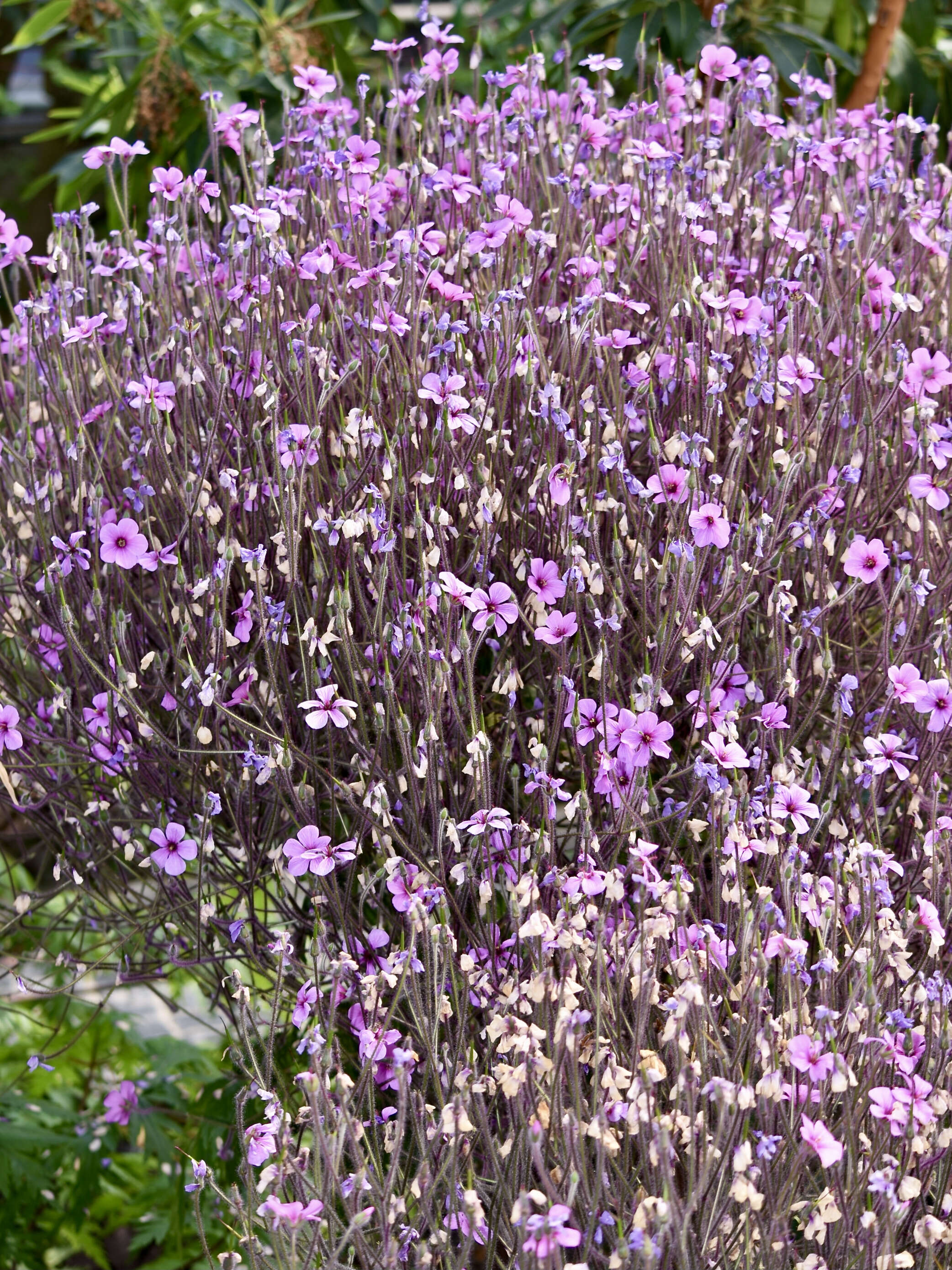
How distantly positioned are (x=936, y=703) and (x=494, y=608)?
68 cm

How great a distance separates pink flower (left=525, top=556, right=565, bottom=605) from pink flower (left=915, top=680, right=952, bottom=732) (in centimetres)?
56

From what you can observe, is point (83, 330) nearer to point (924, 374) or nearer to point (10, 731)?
point (10, 731)

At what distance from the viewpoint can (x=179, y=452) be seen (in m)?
2.30

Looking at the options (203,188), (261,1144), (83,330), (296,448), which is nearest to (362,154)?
(203,188)

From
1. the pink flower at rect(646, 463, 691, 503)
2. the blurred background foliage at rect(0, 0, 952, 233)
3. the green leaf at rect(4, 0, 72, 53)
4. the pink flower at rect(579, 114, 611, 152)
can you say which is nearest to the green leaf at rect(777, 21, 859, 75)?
the blurred background foliage at rect(0, 0, 952, 233)

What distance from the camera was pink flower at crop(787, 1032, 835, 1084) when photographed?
1572 millimetres

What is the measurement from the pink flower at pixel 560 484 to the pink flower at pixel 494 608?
16 centimetres

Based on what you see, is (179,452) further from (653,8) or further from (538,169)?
(653,8)

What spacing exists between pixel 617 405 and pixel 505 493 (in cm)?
23

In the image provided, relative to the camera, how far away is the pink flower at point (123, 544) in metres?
2.08

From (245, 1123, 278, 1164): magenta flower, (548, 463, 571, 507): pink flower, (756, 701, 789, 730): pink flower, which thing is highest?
(548, 463, 571, 507): pink flower

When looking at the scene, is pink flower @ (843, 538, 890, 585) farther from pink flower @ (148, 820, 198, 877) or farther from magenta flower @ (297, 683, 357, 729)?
pink flower @ (148, 820, 198, 877)

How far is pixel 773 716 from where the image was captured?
196cm

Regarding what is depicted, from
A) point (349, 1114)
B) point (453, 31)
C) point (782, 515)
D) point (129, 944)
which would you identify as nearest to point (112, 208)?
point (453, 31)
